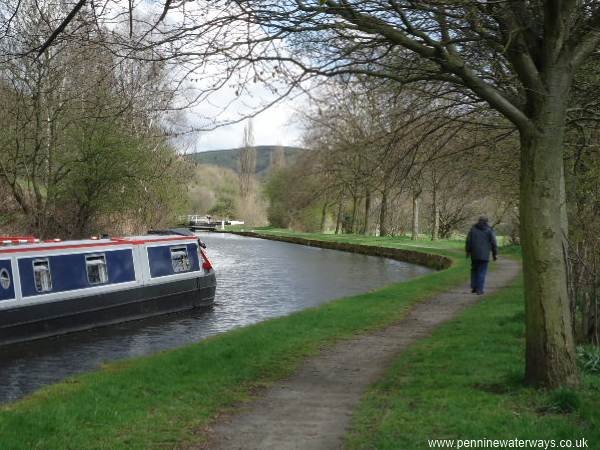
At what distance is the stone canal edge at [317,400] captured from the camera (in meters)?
4.95

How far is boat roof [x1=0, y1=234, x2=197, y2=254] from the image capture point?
40.7 feet

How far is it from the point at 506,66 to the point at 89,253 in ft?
31.0

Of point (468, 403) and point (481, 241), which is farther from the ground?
point (481, 241)

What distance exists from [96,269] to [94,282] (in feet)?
1.04

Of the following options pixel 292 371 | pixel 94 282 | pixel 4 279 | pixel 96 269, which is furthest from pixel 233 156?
pixel 292 371

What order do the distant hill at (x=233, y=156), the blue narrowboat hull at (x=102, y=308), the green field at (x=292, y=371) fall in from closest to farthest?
the green field at (x=292, y=371) < the blue narrowboat hull at (x=102, y=308) < the distant hill at (x=233, y=156)

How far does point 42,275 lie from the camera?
1266 cm

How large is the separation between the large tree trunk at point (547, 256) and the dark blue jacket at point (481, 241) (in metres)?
6.47

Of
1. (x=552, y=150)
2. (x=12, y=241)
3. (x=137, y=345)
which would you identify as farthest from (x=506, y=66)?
(x=12, y=241)

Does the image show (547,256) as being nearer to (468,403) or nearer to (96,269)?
(468,403)

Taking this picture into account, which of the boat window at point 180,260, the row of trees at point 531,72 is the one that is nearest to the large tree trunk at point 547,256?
the row of trees at point 531,72

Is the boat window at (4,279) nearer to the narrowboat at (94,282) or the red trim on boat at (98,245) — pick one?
the narrowboat at (94,282)

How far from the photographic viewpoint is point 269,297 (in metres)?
17.1

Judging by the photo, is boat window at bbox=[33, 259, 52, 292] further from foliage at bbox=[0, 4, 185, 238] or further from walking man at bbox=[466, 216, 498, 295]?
walking man at bbox=[466, 216, 498, 295]
